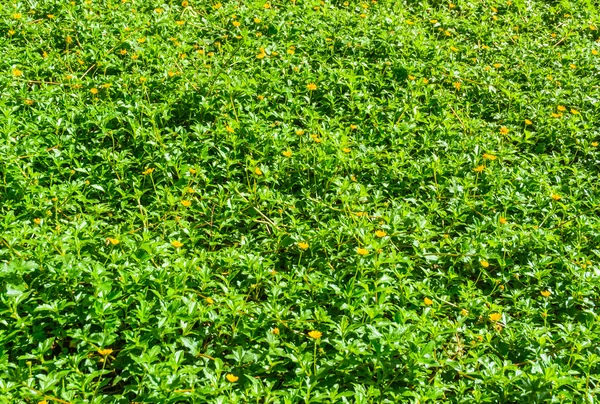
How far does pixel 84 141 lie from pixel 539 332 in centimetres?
258

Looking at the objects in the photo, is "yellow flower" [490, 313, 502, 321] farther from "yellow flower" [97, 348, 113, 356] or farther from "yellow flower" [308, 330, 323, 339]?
"yellow flower" [97, 348, 113, 356]

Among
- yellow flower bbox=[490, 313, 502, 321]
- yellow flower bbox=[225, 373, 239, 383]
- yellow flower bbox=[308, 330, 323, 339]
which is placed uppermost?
yellow flower bbox=[490, 313, 502, 321]

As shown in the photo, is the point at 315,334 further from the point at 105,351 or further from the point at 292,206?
the point at 292,206

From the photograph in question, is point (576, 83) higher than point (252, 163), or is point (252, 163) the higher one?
point (576, 83)

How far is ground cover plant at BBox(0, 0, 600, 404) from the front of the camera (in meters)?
2.60

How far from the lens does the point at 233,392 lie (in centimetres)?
246

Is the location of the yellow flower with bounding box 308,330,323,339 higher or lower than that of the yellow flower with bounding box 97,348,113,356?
higher

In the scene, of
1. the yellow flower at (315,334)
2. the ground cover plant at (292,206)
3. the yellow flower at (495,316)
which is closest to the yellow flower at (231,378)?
the ground cover plant at (292,206)

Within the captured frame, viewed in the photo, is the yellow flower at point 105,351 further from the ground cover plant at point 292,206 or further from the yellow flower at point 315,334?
the yellow flower at point 315,334

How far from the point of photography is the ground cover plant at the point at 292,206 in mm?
2596

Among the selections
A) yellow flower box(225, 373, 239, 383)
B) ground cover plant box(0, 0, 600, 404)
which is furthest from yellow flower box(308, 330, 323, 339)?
yellow flower box(225, 373, 239, 383)

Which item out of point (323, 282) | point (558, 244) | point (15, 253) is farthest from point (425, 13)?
point (15, 253)

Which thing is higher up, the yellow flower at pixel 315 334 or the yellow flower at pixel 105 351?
the yellow flower at pixel 315 334

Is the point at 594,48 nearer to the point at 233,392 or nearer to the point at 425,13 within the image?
the point at 425,13
